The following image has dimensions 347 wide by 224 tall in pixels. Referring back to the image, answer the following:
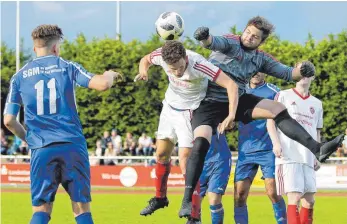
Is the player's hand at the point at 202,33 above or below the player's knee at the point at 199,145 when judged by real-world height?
above

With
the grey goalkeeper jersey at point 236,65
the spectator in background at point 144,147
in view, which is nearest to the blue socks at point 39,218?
the grey goalkeeper jersey at point 236,65

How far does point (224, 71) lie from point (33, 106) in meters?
3.01

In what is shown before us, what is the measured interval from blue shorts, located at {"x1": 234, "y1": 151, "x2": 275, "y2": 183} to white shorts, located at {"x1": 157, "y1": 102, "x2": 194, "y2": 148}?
1.68m

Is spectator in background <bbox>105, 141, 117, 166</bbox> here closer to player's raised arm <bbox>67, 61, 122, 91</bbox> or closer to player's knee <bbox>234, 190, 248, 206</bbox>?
player's knee <bbox>234, 190, 248, 206</bbox>

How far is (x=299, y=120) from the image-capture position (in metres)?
11.5

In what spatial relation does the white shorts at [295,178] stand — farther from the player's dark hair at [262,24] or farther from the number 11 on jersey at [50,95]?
the number 11 on jersey at [50,95]

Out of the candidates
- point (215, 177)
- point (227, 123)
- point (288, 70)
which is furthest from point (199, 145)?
point (215, 177)

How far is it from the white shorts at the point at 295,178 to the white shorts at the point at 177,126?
4.84 ft

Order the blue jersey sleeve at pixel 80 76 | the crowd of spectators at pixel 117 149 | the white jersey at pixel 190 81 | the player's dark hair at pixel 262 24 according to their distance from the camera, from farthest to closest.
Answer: the crowd of spectators at pixel 117 149 < the player's dark hair at pixel 262 24 < the white jersey at pixel 190 81 < the blue jersey sleeve at pixel 80 76

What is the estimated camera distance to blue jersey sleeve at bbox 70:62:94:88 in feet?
28.8

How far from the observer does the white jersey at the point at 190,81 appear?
10219mm

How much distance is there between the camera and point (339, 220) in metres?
15.9

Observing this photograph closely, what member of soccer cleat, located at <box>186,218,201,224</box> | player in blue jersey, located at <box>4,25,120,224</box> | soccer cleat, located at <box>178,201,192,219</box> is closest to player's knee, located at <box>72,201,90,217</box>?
player in blue jersey, located at <box>4,25,120,224</box>

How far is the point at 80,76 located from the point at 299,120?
3.95 m
